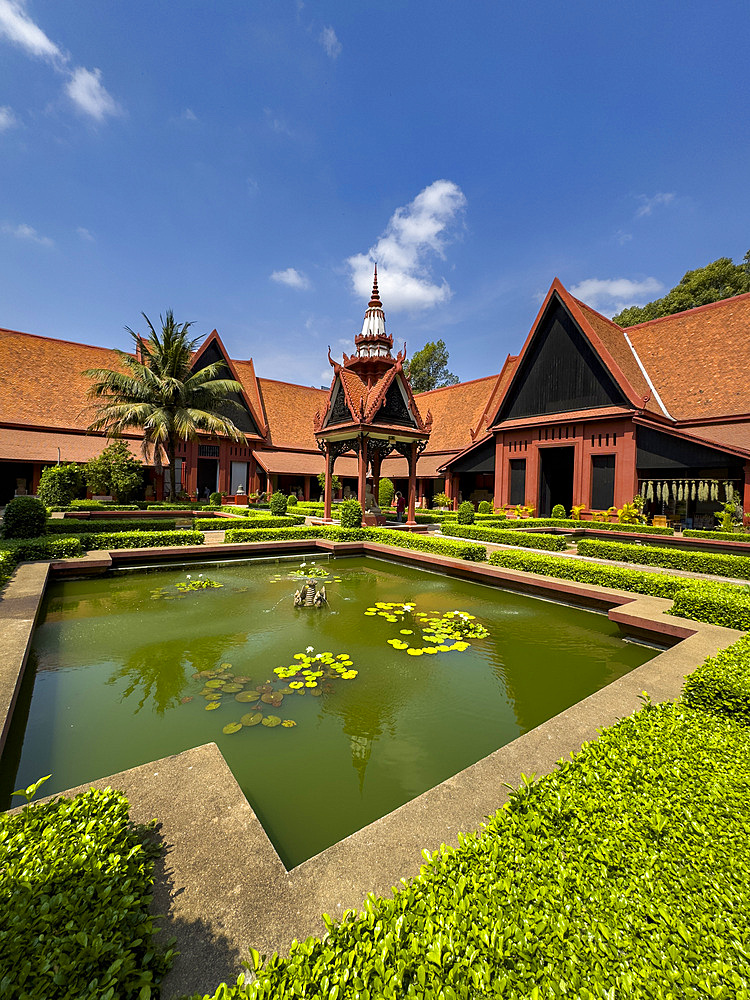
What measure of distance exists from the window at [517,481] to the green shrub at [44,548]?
61.2ft

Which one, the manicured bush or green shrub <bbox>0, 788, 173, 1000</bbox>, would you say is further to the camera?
the manicured bush

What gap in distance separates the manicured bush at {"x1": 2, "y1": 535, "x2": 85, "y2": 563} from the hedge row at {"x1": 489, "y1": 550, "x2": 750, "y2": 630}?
1057 centimetres

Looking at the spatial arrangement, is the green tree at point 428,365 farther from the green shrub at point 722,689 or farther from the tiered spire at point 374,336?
the green shrub at point 722,689

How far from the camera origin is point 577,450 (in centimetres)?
1911

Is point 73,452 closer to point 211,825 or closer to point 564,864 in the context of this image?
point 211,825

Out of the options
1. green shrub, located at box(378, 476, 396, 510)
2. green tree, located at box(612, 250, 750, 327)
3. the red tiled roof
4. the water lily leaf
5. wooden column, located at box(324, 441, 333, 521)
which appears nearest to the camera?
the water lily leaf

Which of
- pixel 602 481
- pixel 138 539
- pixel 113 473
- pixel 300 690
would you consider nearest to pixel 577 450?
pixel 602 481

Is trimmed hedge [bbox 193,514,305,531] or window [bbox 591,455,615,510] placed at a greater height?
window [bbox 591,455,615,510]

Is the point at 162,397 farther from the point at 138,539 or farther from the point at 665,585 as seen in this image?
the point at 665,585

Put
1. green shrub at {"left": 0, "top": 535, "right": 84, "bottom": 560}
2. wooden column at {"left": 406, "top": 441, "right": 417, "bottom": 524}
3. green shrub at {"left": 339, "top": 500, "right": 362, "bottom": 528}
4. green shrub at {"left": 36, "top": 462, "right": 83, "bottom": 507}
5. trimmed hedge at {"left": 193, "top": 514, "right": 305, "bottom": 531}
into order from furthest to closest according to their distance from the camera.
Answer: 1. wooden column at {"left": 406, "top": 441, "right": 417, "bottom": 524}
2. green shrub at {"left": 36, "top": 462, "right": 83, "bottom": 507}
3. green shrub at {"left": 339, "top": 500, "right": 362, "bottom": 528}
4. trimmed hedge at {"left": 193, "top": 514, "right": 305, "bottom": 531}
5. green shrub at {"left": 0, "top": 535, "right": 84, "bottom": 560}

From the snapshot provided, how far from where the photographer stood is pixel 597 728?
343 centimetres

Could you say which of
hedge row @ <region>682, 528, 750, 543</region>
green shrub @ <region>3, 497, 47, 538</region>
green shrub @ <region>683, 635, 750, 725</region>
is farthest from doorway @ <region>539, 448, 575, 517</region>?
green shrub @ <region>3, 497, 47, 538</region>

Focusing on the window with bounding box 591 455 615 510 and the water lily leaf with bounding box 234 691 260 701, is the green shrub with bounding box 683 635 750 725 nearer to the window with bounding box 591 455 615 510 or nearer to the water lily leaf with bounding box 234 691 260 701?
the water lily leaf with bounding box 234 691 260 701

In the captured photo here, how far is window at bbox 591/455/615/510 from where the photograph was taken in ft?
59.1
